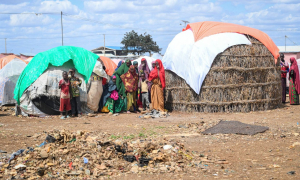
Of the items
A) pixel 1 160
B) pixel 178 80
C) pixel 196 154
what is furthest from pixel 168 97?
pixel 1 160

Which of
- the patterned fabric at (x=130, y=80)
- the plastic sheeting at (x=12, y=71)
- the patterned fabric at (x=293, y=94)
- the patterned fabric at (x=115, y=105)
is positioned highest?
the plastic sheeting at (x=12, y=71)

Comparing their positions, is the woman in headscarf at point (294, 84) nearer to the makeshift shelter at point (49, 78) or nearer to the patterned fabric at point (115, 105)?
the patterned fabric at point (115, 105)

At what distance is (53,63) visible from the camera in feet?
35.7

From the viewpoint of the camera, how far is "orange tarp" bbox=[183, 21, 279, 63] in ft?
36.9

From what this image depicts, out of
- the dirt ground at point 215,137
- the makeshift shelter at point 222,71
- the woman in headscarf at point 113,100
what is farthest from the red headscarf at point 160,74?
the woman in headscarf at point 113,100

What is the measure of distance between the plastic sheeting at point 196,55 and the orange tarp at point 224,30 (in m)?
0.19

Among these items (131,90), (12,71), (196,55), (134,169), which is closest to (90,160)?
(134,169)

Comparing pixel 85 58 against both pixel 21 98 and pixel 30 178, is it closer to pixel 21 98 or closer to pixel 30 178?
pixel 21 98

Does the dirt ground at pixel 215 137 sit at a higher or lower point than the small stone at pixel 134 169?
higher

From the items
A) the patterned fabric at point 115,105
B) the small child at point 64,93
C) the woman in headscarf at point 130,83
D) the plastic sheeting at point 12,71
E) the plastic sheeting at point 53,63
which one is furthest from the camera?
the plastic sheeting at point 12,71

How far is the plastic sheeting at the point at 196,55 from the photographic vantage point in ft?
35.0

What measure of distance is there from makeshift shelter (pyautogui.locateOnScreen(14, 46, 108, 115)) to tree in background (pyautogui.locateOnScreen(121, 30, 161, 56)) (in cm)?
3202

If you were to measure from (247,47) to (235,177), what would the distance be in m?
6.84

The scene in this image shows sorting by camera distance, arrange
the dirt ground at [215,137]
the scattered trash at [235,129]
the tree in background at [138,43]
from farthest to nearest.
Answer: the tree in background at [138,43] → the scattered trash at [235,129] → the dirt ground at [215,137]
